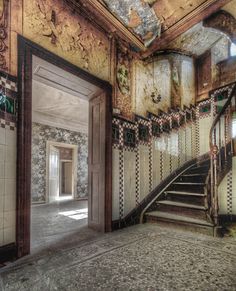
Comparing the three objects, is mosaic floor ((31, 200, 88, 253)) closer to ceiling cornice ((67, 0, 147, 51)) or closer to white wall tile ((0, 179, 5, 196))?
white wall tile ((0, 179, 5, 196))

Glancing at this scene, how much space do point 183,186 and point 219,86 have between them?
3693 millimetres

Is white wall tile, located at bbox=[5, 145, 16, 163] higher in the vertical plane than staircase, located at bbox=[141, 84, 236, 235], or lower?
higher

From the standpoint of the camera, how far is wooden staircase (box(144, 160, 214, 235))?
3.59 meters

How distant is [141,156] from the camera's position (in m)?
4.55

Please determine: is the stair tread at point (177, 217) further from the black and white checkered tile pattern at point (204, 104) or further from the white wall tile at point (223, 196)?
the black and white checkered tile pattern at point (204, 104)

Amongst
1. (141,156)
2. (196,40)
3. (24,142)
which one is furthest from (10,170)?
(196,40)

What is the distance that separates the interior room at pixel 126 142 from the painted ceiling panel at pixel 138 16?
0.02 m

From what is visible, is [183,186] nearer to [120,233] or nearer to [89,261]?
[120,233]

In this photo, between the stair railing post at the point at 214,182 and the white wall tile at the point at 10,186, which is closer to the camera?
the white wall tile at the point at 10,186

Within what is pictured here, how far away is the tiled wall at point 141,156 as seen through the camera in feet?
13.0

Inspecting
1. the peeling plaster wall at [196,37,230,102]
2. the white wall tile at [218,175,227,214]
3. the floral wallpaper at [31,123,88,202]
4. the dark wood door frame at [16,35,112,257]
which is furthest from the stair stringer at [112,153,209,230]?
the floral wallpaper at [31,123,88,202]

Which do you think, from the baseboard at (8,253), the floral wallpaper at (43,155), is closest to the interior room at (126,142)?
the baseboard at (8,253)

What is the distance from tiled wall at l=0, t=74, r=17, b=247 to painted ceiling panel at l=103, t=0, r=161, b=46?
219 centimetres

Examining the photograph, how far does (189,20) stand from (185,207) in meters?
3.50
